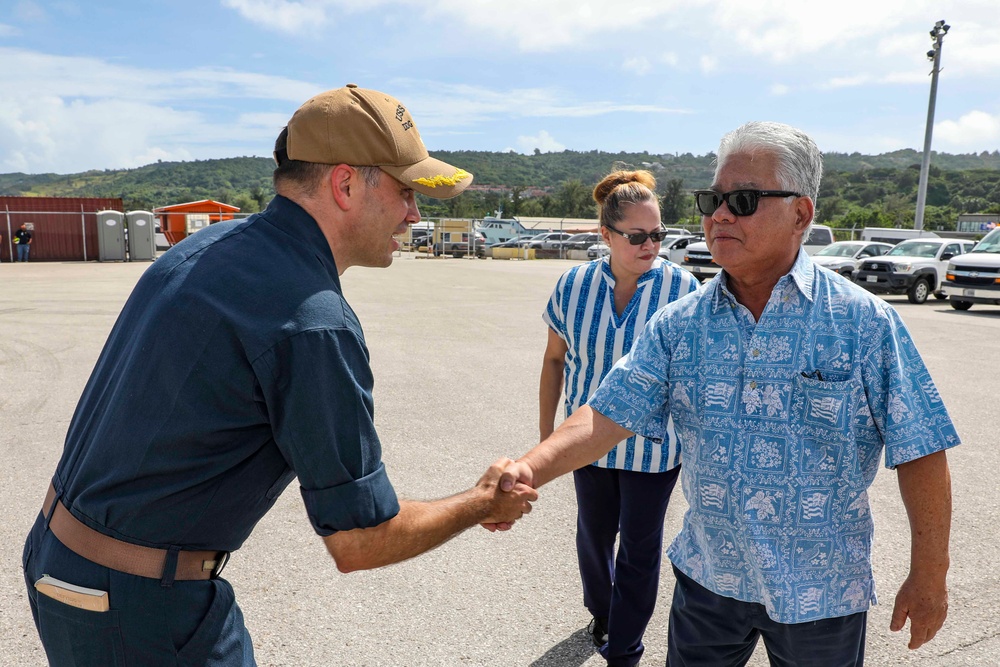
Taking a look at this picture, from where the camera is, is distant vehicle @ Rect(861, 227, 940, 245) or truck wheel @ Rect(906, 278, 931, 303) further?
distant vehicle @ Rect(861, 227, 940, 245)

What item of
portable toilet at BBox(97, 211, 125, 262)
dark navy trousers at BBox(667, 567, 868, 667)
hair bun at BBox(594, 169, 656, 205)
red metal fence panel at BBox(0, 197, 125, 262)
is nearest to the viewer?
Result: dark navy trousers at BBox(667, 567, 868, 667)

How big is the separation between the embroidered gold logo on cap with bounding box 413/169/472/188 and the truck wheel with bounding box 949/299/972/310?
65.0 feet

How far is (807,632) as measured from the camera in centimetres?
213

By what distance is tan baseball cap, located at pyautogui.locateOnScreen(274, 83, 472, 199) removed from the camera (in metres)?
1.93

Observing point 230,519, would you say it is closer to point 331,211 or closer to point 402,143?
point 331,211

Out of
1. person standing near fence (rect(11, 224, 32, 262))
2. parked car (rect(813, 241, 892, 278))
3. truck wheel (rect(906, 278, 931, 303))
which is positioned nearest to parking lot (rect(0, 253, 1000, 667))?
truck wheel (rect(906, 278, 931, 303))

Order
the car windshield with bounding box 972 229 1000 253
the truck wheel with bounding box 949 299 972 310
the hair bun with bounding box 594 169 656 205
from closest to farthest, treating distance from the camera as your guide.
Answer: the hair bun with bounding box 594 169 656 205 < the truck wheel with bounding box 949 299 972 310 < the car windshield with bounding box 972 229 1000 253

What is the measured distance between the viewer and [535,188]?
16650cm

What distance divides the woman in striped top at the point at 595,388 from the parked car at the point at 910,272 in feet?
64.6

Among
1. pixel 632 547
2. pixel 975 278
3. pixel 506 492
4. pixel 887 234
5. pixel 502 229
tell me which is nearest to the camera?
pixel 506 492

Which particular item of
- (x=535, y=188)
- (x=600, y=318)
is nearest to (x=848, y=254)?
(x=600, y=318)

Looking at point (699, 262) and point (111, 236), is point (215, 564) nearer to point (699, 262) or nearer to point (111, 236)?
point (699, 262)

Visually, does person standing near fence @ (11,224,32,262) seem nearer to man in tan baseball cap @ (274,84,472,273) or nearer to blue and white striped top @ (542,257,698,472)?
blue and white striped top @ (542,257,698,472)

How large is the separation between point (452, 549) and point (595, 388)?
159cm
